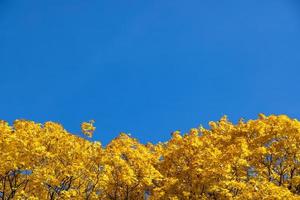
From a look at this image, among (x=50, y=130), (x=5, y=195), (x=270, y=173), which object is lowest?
(x=5, y=195)

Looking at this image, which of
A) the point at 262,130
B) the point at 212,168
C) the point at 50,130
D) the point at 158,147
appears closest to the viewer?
the point at 212,168

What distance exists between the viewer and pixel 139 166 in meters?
39.7

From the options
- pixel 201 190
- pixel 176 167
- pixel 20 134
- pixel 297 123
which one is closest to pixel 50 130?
pixel 20 134

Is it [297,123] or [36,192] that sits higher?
[297,123]

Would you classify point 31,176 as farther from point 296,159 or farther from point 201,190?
point 296,159

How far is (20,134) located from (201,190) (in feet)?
54.5

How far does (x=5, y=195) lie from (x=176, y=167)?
626 inches

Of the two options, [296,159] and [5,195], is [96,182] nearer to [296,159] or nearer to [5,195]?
[5,195]

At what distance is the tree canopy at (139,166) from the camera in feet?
120

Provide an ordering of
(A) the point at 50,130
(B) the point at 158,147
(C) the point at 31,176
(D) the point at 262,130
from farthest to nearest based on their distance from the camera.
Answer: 1. (B) the point at 158,147
2. (D) the point at 262,130
3. (A) the point at 50,130
4. (C) the point at 31,176

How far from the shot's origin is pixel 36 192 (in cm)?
3988

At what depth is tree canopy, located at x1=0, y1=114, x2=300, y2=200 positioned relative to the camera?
36625mm

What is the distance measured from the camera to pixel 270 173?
43.2 metres

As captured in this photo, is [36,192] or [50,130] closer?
[36,192]
